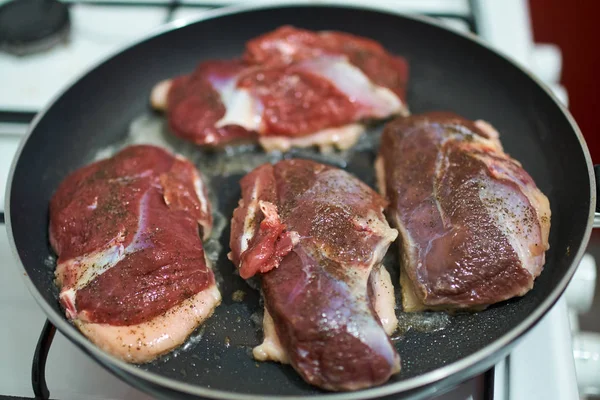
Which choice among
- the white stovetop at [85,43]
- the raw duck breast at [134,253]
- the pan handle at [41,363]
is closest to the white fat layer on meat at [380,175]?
the raw duck breast at [134,253]

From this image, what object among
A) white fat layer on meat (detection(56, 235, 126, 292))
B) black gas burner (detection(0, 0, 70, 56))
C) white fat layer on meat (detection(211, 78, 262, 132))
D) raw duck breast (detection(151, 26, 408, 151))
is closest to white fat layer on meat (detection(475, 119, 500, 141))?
raw duck breast (detection(151, 26, 408, 151))

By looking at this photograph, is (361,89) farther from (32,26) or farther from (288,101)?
(32,26)

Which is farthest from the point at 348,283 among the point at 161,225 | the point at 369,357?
the point at 161,225

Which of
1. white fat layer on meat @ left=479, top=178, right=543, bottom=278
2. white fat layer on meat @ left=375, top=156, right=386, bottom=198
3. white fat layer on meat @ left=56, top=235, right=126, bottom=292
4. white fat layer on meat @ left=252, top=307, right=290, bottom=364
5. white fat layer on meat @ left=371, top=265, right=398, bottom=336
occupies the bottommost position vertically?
white fat layer on meat @ left=252, top=307, right=290, bottom=364

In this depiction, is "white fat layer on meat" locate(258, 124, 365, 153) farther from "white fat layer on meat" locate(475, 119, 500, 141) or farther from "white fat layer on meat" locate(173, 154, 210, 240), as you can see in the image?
"white fat layer on meat" locate(475, 119, 500, 141)

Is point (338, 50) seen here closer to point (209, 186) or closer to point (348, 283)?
point (209, 186)

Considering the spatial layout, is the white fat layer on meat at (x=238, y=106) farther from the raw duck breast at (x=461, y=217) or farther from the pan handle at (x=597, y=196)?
the pan handle at (x=597, y=196)

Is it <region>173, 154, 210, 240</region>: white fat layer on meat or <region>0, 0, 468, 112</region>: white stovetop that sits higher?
<region>0, 0, 468, 112</region>: white stovetop
